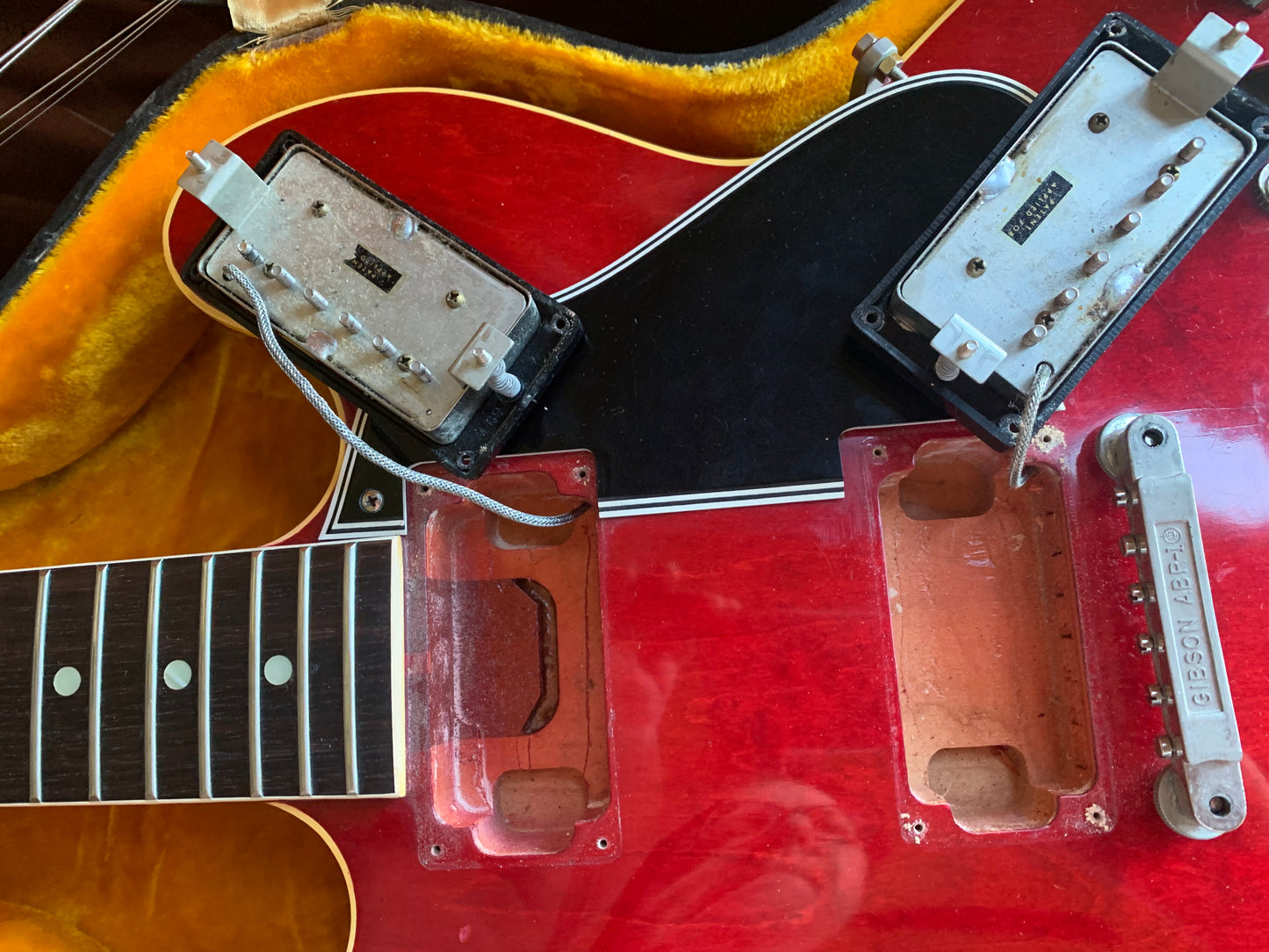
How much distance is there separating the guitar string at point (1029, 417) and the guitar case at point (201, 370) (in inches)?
9.2

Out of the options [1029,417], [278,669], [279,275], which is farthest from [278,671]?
[1029,417]

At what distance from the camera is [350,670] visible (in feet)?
3.23

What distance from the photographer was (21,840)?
131cm

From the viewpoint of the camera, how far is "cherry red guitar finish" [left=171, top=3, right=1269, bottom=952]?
0.90m

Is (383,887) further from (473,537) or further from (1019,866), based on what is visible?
(1019,866)

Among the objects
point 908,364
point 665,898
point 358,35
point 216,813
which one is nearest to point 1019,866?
point 665,898

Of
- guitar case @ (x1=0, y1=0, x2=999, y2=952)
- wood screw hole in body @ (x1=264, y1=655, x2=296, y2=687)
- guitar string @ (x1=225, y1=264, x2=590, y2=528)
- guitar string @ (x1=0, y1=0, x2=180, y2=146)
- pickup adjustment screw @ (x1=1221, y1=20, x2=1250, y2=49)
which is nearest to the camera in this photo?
pickup adjustment screw @ (x1=1221, y1=20, x2=1250, y2=49)

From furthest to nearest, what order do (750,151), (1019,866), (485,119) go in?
1. (750,151)
2. (485,119)
3. (1019,866)

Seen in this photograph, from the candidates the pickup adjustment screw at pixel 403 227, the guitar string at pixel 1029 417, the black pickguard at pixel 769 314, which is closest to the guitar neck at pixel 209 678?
the black pickguard at pixel 769 314

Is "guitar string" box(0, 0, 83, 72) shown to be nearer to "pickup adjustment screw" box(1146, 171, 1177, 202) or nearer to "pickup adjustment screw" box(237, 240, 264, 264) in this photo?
"pickup adjustment screw" box(237, 240, 264, 264)

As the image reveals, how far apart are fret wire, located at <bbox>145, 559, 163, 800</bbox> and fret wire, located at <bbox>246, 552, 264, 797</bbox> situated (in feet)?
0.38

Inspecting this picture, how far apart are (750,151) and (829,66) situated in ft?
0.50

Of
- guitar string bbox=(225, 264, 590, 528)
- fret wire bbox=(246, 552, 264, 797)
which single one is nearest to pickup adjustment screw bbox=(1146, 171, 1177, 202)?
guitar string bbox=(225, 264, 590, 528)

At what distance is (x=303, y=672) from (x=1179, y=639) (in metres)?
0.91
